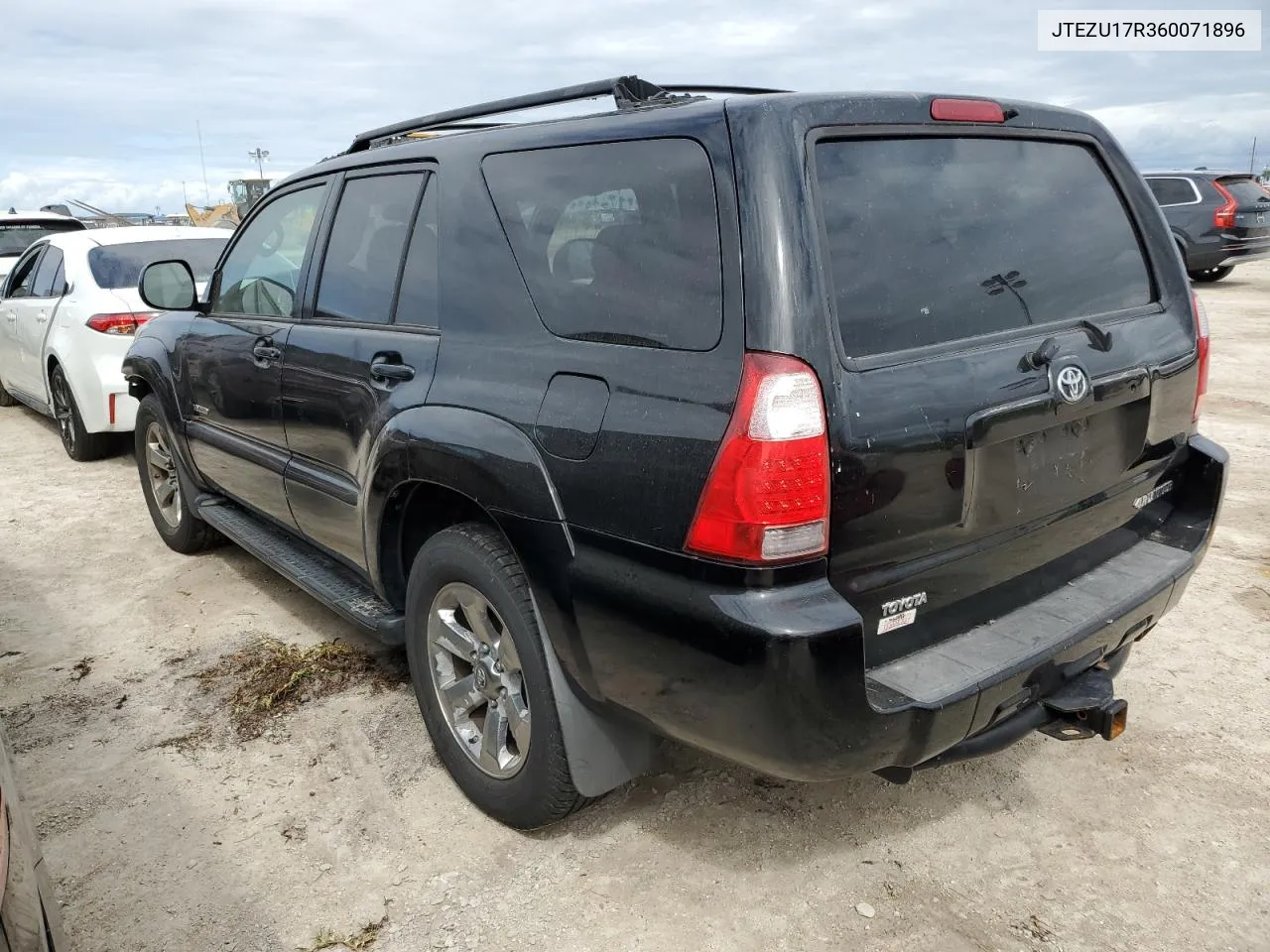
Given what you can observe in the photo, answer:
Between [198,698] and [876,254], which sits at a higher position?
[876,254]

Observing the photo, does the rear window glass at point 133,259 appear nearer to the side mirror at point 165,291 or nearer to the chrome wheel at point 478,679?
the side mirror at point 165,291

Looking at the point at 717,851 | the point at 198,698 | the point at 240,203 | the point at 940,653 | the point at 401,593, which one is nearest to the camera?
the point at 940,653

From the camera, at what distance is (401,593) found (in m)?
3.16

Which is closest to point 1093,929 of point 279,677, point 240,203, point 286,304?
point 279,677

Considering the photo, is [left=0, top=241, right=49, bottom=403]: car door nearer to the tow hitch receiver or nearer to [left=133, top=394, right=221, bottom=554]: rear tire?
[left=133, top=394, right=221, bottom=554]: rear tire

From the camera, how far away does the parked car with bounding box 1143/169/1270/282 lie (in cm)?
1510

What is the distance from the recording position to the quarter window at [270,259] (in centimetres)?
365

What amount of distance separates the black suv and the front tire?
0.01 meters

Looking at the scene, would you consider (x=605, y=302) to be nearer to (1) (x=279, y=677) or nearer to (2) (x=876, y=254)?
(2) (x=876, y=254)

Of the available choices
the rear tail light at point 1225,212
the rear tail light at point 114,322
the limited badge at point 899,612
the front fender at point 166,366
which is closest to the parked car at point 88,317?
the rear tail light at point 114,322

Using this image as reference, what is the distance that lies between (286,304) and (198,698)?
1456 millimetres

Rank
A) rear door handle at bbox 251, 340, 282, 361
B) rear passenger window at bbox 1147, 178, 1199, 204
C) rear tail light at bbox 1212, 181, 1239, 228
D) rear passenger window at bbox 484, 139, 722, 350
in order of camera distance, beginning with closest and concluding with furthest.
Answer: rear passenger window at bbox 484, 139, 722, 350, rear door handle at bbox 251, 340, 282, 361, rear tail light at bbox 1212, 181, 1239, 228, rear passenger window at bbox 1147, 178, 1199, 204

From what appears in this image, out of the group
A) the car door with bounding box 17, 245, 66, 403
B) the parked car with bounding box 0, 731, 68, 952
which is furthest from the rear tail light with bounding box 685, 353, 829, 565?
the car door with bounding box 17, 245, 66, 403

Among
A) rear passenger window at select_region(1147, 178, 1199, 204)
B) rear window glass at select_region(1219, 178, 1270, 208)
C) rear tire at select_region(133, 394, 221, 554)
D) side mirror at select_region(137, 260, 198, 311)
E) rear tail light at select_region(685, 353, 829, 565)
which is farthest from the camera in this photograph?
rear passenger window at select_region(1147, 178, 1199, 204)
